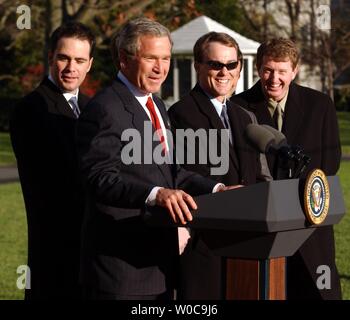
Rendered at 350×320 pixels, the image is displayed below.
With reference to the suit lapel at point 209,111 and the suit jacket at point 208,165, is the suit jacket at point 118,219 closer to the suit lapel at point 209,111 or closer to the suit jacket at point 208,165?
the suit jacket at point 208,165

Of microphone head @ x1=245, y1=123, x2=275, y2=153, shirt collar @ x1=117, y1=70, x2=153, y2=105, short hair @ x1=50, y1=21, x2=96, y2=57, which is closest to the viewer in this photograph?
microphone head @ x1=245, y1=123, x2=275, y2=153

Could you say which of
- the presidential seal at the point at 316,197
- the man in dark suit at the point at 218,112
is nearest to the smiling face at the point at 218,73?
the man in dark suit at the point at 218,112

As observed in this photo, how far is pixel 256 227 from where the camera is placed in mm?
3818

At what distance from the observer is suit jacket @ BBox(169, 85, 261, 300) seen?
5398mm

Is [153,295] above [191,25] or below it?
below

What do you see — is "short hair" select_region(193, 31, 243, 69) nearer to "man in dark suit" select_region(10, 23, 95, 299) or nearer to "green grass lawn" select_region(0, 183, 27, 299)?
"man in dark suit" select_region(10, 23, 95, 299)

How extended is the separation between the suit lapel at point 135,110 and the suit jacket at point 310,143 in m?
2.06

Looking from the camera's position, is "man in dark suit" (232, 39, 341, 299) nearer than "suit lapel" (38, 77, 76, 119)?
No

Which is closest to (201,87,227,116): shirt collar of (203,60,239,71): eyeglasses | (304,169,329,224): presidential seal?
(203,60,239,71): eyeglasses

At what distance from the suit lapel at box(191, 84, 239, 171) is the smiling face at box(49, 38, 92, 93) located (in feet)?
2.01

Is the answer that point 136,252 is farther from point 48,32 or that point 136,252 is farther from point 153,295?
point 48,32

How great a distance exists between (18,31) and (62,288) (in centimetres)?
2974

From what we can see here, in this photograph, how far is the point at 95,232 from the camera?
449 cm

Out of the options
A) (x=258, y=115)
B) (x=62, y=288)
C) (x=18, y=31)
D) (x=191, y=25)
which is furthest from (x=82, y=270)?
(x=18, y=31)
